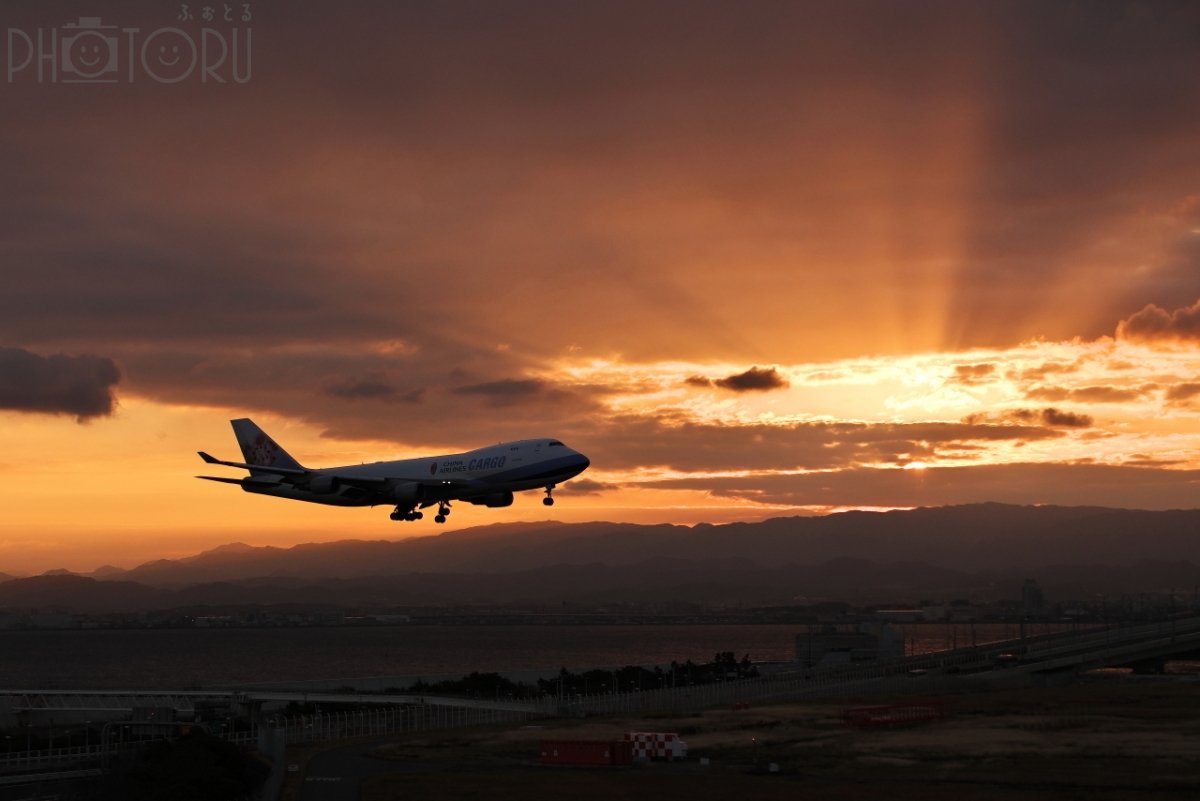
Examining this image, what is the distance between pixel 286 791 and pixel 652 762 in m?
20.4

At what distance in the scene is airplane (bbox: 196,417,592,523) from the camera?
92.9m

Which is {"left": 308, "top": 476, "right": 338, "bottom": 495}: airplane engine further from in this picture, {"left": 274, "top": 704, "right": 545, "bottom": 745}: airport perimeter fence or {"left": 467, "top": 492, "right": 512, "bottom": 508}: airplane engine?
{"left": 274, "top": 704, "right": 545, "bottom": 745}: airport perimeter fence

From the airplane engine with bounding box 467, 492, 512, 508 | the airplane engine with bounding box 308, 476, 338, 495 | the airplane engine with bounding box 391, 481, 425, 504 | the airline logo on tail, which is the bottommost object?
the airplane engine with bounding box 467, 492, 512, 508

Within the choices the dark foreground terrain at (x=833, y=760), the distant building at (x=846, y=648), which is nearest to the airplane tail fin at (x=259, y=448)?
the dark foreground terrain at (x=833, y=760)

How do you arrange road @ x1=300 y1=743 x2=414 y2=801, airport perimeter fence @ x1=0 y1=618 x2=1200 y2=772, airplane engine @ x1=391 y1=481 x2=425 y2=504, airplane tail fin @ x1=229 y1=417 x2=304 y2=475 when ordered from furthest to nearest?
airplane tail fin @ x1=229 y1=417 x2=304 y2=475 < airplane engine @ x1=391 y1=481 x2=425 y2=504 < airport perimeter fence @ x1=0 y1=618 x2=1200 y2=772 < road @ x1=300 y1=743 x2=414 y2=801

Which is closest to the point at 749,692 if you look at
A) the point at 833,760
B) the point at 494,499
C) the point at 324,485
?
the point at 494,499

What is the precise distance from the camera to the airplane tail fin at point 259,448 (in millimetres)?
128375

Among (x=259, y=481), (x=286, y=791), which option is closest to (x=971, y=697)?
(x=259, y=481)

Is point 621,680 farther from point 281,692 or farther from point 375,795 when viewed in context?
point 375,795

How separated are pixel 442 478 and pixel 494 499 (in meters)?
4.18

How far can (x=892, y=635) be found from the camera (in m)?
174

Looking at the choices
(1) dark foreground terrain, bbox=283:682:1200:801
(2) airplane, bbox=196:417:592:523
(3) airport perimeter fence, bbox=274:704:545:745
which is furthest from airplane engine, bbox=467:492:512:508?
(3) airport perimeter fence, bbox=274:704:545:745

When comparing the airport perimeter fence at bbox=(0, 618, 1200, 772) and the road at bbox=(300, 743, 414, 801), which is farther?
the airport perimeter fence at bbox=(0, 618, 1200, 772)

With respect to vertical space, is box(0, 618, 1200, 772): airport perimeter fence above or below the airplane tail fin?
below
